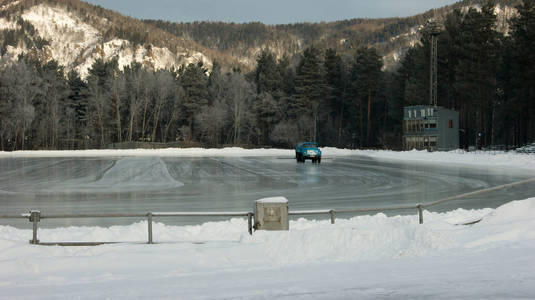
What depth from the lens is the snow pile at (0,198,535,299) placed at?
6.68m

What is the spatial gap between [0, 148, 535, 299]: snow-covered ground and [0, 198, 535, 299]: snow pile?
0.02 metres

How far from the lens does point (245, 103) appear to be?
96.5 metres

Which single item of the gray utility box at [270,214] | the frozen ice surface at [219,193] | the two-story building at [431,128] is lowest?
the frozen ice surface at [219,193]

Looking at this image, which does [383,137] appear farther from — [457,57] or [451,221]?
[451,221]

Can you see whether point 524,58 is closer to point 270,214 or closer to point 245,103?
point 245,103

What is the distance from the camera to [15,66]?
271 ft

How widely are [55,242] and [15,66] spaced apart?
277ft

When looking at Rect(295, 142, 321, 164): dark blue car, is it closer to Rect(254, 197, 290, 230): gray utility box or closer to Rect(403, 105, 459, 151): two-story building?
Rect(403, 105, 459, 151): two-story building

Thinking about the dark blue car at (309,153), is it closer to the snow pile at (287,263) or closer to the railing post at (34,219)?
the snow pile at (287,263)

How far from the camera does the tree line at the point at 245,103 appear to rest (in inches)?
3095

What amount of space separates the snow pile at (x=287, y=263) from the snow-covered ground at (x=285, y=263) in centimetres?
2

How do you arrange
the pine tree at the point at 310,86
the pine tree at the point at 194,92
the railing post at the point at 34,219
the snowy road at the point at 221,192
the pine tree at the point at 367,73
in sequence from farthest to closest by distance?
1. the pine tree at the point at 194,92
2. the pine tree at the point at 310,86
3. the pine tree at the point at 367,73
4. the snowy road at the point at 221,192
5. the railing post at the point at 34,219

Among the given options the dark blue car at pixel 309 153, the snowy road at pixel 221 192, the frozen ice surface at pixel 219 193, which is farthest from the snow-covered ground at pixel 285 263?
the dark blue car at pixel 309 153

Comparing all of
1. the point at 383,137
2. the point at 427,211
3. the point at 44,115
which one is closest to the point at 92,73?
the point at 44,115
